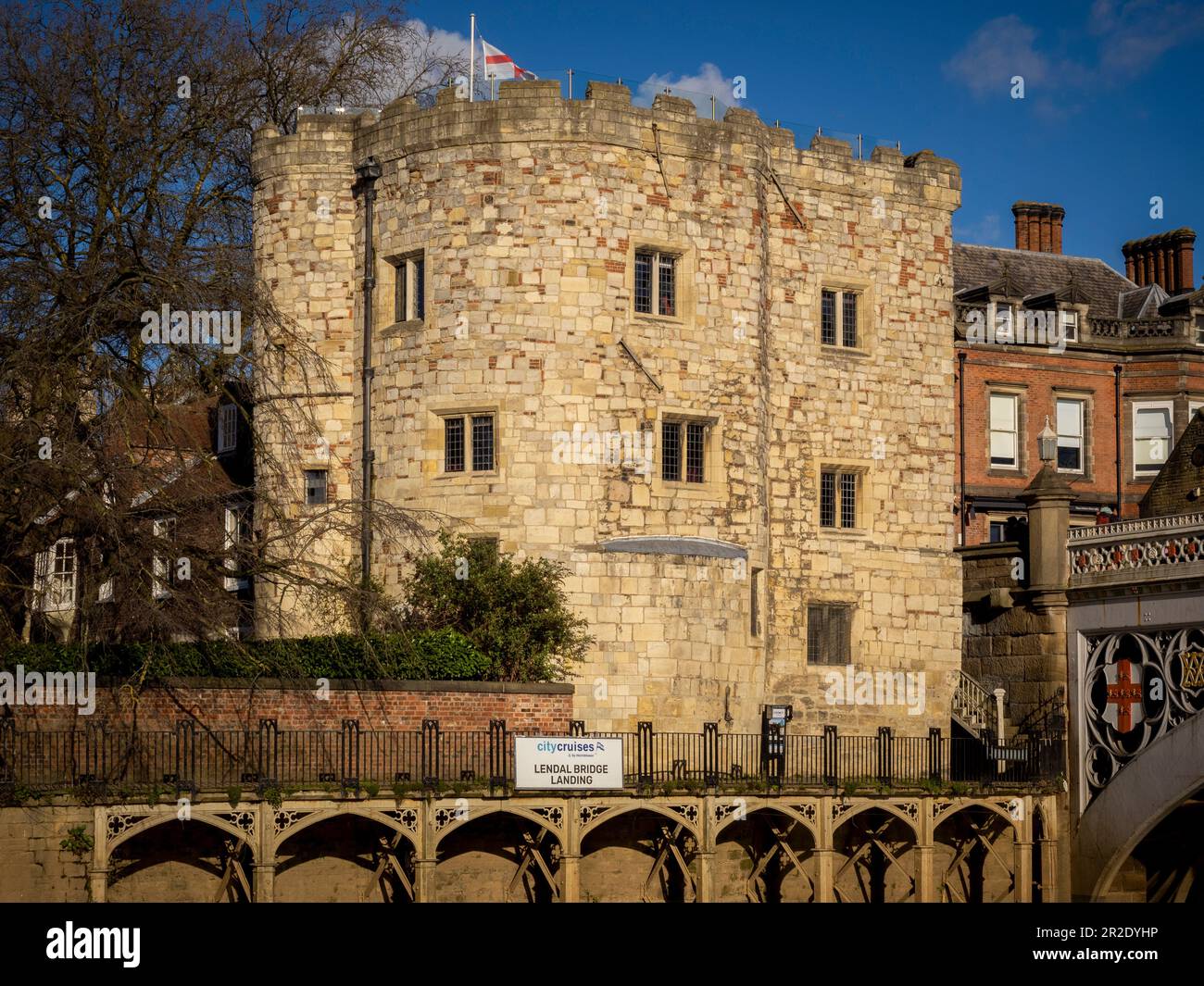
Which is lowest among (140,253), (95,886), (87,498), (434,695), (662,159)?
(95,886)

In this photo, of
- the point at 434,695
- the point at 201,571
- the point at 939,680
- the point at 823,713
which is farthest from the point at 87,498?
the point at 939,680

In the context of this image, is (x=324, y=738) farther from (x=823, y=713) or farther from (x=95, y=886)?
(x=823, y=713)

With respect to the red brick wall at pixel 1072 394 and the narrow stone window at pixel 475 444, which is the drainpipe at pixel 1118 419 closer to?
the red brick wall at pixel 1072 394

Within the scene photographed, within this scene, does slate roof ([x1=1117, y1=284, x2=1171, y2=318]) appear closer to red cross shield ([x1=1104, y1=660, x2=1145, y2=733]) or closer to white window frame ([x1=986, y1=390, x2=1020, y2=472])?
white window frame ([x1=986, y1=390, x2=1020, y2=472])

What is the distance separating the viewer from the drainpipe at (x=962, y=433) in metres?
46.5

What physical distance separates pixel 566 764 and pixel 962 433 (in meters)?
17.7

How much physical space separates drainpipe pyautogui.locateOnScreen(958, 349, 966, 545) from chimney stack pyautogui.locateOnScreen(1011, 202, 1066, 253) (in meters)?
7.96

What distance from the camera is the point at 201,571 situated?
1209 inches

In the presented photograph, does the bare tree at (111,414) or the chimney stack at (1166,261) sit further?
the chimney stack at (1166,261)

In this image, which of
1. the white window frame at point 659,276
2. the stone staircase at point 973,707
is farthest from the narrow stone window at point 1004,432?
the white window frame at point 659,276

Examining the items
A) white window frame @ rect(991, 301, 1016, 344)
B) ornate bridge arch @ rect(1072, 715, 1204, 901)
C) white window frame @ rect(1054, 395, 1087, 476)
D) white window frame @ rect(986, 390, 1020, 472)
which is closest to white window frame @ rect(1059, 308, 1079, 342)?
white window frame @ rect(991, 301, 1016, 344)

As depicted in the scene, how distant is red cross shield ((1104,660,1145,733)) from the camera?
37031mm

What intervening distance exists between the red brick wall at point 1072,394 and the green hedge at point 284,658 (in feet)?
53.1

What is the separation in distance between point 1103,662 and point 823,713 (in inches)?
219
